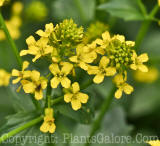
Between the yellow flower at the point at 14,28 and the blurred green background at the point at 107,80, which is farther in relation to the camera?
the yellow flower at the point at 14,28

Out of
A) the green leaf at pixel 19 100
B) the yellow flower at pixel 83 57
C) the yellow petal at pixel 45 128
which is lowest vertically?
the green leaf at pixel 19 100

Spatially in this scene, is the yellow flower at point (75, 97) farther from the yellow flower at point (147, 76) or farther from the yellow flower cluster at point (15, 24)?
the yellow flower at point (147, 76)

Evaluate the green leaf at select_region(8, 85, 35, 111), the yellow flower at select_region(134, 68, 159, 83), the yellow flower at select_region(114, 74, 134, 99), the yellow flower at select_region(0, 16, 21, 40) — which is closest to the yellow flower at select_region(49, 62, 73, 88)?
the yellow flower at select_region(114, 74, 134, 99)

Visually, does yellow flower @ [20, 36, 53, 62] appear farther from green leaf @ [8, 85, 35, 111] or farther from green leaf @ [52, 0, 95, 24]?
green leaf @ [52, 0, 95, 24]

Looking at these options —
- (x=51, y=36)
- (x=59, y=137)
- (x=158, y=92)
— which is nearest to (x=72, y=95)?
(x=51, y=36)

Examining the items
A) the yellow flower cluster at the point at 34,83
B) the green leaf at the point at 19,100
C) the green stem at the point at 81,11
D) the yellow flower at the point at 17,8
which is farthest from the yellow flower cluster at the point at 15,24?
the yellow flower cluster at the point at 34,83

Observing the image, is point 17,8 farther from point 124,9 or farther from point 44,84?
point 44,84

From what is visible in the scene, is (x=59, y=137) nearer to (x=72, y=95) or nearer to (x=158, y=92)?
(x=72, y=95)
